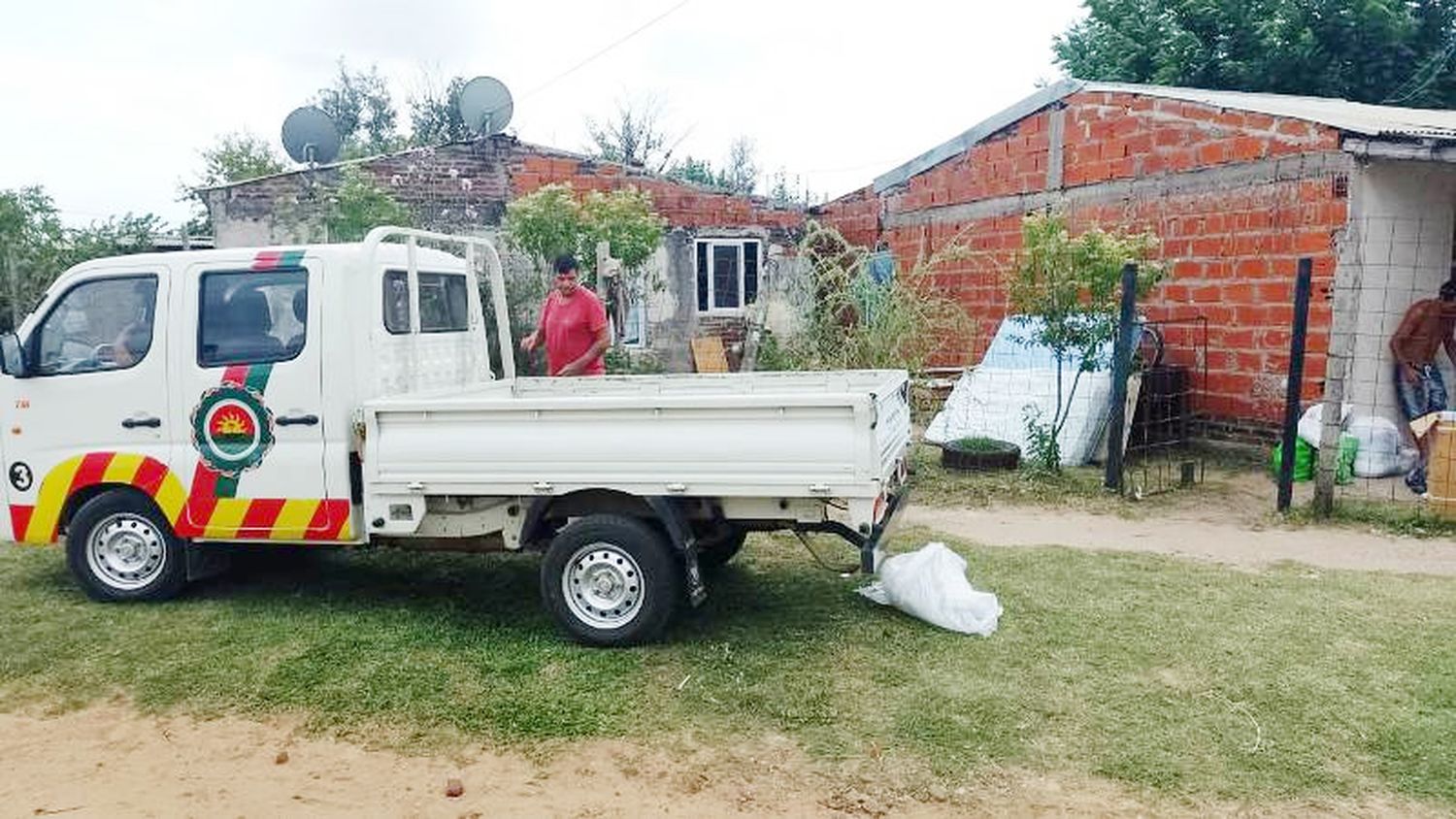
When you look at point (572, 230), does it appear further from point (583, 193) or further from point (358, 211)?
point (358, 211)

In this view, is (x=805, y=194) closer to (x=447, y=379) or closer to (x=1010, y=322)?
(x=1010, y=322)

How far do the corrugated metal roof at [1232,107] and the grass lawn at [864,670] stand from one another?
4.52 metres

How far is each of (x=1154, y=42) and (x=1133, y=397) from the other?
44.1ft

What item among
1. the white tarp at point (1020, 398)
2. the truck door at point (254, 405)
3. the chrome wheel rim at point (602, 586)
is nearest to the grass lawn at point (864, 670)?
the chrome wheel rim at point (602, 586)

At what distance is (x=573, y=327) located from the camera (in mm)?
7055

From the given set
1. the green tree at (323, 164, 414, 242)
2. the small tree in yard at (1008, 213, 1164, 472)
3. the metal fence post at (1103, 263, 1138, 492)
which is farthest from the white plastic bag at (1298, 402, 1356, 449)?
the green tree at (323, 164, 414, 242)

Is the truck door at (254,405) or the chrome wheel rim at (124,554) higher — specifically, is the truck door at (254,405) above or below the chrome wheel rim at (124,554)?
above

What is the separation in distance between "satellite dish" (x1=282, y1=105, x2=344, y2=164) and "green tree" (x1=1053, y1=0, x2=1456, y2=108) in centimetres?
1467

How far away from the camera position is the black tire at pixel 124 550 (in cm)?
525

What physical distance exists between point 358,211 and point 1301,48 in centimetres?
1652

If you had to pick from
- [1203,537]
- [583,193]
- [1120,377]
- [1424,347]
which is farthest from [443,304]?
[583,193]

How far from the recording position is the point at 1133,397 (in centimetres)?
895

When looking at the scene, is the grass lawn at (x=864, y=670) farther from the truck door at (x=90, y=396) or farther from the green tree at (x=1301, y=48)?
the green tree at (x=1301, y=48)

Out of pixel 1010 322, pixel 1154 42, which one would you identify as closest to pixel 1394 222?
pixel 1010 322
